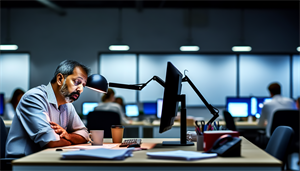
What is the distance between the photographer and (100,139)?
6.07 ft

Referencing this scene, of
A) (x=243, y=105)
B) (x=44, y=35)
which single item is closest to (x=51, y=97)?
(x=243, y=105)

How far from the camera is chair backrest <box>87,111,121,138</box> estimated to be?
11.5 feet

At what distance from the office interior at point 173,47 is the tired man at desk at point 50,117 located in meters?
4.51

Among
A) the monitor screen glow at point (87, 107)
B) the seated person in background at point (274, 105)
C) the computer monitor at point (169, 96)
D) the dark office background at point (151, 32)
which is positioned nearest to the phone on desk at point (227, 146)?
the computer monitor at point (169, 96)

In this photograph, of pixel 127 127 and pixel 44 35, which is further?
pixel 44 35

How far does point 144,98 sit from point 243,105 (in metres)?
2.21

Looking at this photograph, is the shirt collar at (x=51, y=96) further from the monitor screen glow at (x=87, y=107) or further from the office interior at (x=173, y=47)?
the office interior at (x=173, y=47)

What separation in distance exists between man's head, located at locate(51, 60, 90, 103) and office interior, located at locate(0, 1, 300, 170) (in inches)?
179

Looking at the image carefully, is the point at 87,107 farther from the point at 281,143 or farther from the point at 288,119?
the point at 281,143

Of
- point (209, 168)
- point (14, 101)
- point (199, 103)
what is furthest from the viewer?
point (199, 103)

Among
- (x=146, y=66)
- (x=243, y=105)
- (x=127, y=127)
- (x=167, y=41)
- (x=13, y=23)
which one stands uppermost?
(x=13, y=23)

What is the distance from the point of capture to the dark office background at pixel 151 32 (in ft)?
21.5

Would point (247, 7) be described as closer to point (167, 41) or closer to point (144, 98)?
point (167, 41)

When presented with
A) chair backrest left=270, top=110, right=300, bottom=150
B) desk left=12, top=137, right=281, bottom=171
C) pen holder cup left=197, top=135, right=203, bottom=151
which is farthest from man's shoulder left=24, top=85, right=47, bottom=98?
chair backrest left=270, top=110, right=300, bottom=150
